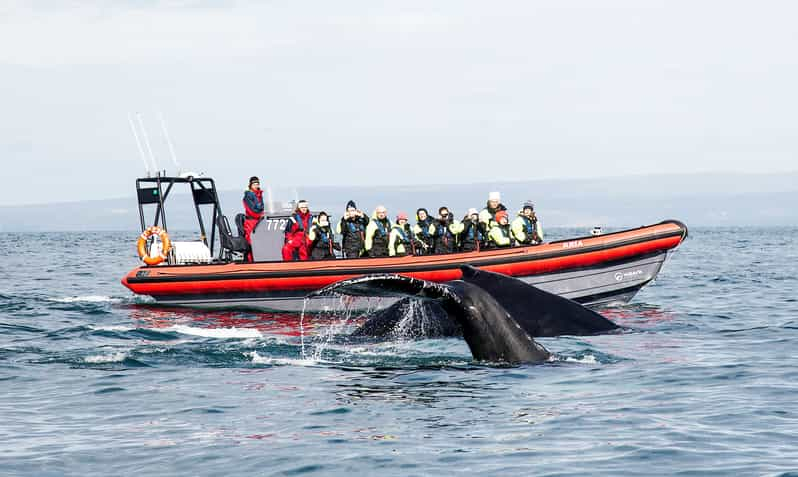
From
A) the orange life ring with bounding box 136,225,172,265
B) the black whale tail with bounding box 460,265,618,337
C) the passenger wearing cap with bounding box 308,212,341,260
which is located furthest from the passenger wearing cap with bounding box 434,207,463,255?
the black whale tail with bounding box 460,265,618,337

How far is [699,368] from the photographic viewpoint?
11.4 m

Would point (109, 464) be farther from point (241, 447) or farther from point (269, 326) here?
point (269, 326)

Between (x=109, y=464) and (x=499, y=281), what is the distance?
15.5ft

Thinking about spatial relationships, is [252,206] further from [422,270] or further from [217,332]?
[217,332]

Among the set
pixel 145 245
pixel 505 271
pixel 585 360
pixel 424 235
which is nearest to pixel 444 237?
pixel 424 235

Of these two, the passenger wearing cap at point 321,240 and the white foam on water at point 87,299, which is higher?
the passenger wearing cap at point 321,240

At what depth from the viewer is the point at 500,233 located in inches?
755

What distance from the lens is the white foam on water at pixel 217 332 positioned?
15245mm

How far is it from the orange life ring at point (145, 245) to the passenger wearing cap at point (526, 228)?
7.53 meters

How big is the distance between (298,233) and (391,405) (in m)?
11.2

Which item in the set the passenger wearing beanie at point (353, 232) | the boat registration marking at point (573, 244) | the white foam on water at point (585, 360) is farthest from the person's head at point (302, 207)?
the white foam on water at point (585, 360)

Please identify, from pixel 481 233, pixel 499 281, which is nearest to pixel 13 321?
pixel 481 233

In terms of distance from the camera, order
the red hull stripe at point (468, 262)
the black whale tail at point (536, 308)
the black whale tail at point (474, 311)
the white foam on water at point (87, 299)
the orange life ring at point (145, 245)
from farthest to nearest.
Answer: the white foam on water at point (87, 299) < the orange life ring at point (145, 245) < the red hull stripe at point (468, 262) < the black whale tail at point (536, 308) < the black whale tail at point (474, 311)

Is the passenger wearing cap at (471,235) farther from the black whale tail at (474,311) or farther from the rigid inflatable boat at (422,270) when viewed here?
the black whale tail at (474,311)
